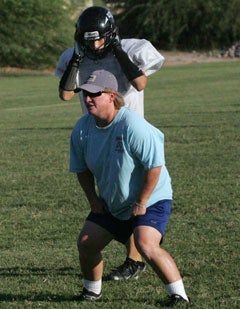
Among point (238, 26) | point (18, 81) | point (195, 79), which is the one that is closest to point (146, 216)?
point (195, 79)

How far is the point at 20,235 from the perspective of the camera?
7.61 meters

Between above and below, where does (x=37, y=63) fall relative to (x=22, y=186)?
below

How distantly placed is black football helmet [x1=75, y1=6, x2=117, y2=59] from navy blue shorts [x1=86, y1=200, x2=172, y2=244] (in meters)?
1.21

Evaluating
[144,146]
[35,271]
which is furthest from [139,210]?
[35,271]

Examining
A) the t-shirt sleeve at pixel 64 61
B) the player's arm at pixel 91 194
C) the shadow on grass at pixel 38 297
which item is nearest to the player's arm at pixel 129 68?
the t-shirt sleeve at pixel 64 61

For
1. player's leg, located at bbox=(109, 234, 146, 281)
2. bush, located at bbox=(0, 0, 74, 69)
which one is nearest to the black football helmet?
player's leg, located at bbox=(109, 234, 146, 281)

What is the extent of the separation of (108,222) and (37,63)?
4619 cm

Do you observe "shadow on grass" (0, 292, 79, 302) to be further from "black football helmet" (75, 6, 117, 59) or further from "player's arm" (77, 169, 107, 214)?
"black football helmet" (75, 6, 117, 59)

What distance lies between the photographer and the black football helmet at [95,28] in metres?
5.63

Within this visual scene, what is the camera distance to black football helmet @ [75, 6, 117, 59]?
5.63 metres

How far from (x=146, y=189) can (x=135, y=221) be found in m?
0.26

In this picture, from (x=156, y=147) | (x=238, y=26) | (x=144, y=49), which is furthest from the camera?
(x=238, y=26)

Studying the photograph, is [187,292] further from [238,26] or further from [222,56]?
[238,26]

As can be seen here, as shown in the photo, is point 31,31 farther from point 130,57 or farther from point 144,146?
point 144,146
